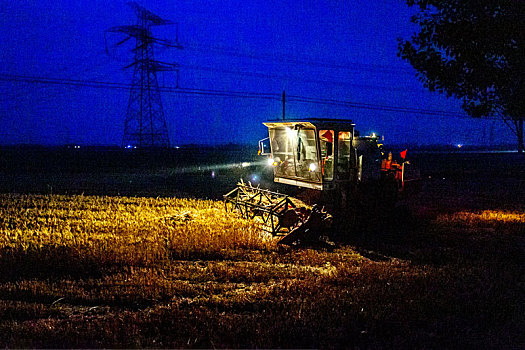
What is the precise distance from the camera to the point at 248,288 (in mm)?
7910

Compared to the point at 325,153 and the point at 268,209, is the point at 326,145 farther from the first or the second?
the point at 268,209

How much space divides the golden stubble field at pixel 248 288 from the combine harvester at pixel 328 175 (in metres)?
1.37

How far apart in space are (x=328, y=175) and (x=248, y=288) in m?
7.56

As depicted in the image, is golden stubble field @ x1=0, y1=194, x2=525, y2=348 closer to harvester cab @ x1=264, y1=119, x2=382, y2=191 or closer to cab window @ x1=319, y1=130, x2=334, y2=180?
harvester cab @ x1=264, y1=119, x2=382, y2=191

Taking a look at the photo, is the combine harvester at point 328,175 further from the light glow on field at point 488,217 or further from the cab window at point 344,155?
the light glow on field at point 488,217

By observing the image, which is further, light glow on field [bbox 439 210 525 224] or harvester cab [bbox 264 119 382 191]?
light glow on field [bbox 439 210 525 224]

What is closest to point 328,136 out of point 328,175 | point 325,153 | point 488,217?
point 325,153

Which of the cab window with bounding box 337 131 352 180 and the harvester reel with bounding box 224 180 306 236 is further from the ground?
the cab window with bounding box 337 131 352 180

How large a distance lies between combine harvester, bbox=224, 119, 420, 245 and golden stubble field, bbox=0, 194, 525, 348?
137 centimetres

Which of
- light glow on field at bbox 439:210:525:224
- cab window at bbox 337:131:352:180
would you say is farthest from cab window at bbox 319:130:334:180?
light glow on field at bbox 439:210:525:224

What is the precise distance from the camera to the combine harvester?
14.0m

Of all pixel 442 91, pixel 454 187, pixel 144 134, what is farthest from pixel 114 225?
pixel 144 134

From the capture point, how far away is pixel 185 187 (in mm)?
29875

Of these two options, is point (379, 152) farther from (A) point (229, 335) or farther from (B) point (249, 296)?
(A) point (229, 335)
